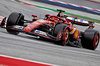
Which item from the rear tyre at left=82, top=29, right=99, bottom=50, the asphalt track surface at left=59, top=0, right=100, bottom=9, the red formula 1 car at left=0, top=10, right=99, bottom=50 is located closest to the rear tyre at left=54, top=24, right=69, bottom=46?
the red formula 1 car at left=0, top=10, right=99, bottom=50

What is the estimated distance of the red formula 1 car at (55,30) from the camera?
858 centimetres

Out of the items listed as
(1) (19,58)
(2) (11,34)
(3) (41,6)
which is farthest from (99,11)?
(1) (19,58)

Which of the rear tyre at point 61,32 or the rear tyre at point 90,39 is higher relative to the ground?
the rear tyre at point 61,32

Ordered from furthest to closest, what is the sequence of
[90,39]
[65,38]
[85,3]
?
[85,3]
[90,39]
[65,38]

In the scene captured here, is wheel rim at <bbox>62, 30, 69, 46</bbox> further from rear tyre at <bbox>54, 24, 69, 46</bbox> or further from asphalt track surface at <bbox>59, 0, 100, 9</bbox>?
asphalt track surface at <bbox>59, 0, 100, 9</bbox>

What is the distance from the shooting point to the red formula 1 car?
28.1 feet

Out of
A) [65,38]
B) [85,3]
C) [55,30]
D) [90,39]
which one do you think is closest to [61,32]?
[55,30]

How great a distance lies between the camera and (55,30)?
857 centimetres

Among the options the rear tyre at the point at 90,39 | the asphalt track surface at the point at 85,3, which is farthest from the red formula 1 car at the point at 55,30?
the asphalt track surface at the point at 85,3

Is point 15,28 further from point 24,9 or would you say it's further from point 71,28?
point 24,9

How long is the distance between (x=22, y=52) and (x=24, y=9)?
1084cm

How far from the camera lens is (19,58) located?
243 inches

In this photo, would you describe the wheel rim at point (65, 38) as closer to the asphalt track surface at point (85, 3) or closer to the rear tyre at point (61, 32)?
the rear tyre at point (61, 32)

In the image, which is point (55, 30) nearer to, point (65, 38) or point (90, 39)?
point (65, 38)
